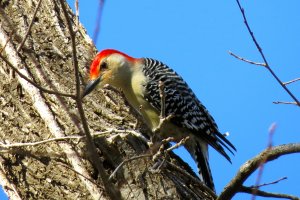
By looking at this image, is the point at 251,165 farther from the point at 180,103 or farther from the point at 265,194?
the point at 180,103

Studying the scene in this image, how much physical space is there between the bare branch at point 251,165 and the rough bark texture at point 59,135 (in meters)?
0.65

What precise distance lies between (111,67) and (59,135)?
1731 mm

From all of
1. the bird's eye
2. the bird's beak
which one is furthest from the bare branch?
the bird's eye

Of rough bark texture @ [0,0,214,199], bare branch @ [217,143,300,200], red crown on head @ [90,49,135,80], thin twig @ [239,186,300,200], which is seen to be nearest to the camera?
bare branch @ [217,143,300,200]

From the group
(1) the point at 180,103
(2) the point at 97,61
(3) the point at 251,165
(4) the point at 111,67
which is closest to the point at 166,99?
(1) the point at 180,103

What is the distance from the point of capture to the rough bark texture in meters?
4.40

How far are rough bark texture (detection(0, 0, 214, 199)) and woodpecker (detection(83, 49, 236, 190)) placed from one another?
47 cm

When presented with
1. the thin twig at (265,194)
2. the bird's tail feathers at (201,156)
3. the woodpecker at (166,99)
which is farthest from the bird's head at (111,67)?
the thin twig at (265,194)

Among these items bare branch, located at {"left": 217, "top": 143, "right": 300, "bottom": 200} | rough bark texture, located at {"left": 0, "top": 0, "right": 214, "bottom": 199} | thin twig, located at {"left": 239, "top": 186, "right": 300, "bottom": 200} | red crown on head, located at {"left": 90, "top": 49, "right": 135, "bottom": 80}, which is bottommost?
thin twig, located at {"left": 239, "top": 186, "right": 300, "bottom": 200}

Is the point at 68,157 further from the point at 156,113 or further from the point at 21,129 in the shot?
the point at 156,113

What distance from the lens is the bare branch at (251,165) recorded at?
11.4 ft

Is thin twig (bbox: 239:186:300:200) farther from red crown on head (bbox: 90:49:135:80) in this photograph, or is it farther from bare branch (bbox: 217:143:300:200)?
red crown on head (bbox: 90:49:135:80)

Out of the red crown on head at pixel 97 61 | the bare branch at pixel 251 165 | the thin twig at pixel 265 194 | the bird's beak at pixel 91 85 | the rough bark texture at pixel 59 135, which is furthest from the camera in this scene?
the red crown on head at pixel 97 61

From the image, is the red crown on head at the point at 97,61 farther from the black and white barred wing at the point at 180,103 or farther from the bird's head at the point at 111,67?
the black and white barred wing at the point at 180,103
